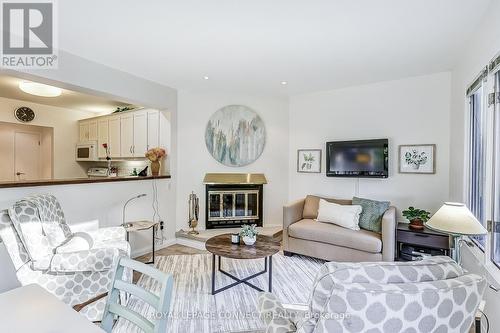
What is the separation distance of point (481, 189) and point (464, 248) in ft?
2.35

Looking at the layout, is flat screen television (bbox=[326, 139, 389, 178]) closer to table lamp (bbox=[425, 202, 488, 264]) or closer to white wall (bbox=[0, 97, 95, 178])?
table lamp (bbox=[425, 202, 488, 264])

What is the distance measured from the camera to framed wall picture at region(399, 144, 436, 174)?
348 centimetres

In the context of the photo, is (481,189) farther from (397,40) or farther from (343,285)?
(343,285)

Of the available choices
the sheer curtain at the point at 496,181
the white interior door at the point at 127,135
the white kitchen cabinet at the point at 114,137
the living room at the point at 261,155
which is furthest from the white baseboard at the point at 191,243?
the sheer curtain at the point at 496,181

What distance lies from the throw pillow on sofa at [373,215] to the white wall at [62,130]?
5.87 metres

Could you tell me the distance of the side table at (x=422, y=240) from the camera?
294 centimetres

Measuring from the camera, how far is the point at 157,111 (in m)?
4.14

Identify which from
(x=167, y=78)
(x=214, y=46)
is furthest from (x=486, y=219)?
(x=167, y=78)

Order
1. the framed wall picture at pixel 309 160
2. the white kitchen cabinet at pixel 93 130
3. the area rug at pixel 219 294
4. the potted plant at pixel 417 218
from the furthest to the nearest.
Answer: the white kitchen cabinet at pixel 93 130 < the framed wall picture at pixel 309 160 < the potted plant at pixel 417 218 < the area rug at pixel 219 294

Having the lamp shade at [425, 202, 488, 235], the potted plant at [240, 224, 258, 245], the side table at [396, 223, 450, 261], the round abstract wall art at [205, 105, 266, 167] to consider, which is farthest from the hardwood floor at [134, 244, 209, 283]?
the lamp shade at [425, 202, 488, 235]

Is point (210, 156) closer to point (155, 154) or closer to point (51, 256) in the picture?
point (155, 154)

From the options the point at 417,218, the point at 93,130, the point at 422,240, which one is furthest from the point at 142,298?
the point at 93,130

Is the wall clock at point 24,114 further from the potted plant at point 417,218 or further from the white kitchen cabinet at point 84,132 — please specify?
the potted plant at point 417,218

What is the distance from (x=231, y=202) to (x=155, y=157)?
1501mm
